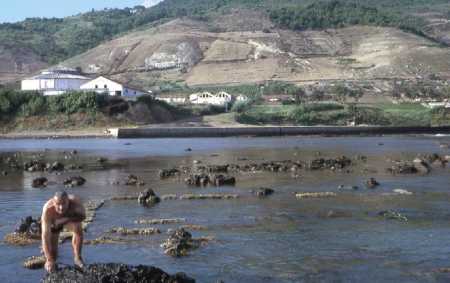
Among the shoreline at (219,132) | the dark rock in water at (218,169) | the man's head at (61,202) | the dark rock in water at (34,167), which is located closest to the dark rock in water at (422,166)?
the dark rock in water at (218,169)

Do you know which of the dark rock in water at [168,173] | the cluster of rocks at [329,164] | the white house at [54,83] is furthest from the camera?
the white house at [54,83]

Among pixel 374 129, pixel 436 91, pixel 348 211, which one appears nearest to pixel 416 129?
pixel 374 129

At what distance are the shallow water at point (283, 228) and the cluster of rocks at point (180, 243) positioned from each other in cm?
34

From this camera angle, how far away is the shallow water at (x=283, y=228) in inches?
931

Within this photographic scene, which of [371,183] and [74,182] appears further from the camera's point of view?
[74,182]

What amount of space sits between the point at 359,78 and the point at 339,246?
16972 centimetres

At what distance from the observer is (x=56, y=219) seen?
18750 millimetres

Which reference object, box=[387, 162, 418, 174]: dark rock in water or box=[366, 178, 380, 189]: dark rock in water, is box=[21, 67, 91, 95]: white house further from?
box=[366, 178, 380, 189]: dark rock in water

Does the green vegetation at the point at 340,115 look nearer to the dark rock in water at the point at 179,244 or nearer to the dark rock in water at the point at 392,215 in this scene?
the dark rock in water at the point at 392,215

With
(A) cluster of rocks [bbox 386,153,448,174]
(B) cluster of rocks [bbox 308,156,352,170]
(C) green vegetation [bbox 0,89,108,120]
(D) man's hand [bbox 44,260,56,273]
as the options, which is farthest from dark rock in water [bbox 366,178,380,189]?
(C) green vegetation [bbox 0,89,108,120]

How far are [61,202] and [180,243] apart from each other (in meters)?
8.51

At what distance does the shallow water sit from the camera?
931 inches

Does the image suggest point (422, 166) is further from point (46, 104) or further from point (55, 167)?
point (46, 104)

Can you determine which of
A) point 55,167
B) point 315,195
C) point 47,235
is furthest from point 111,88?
point 47,235
